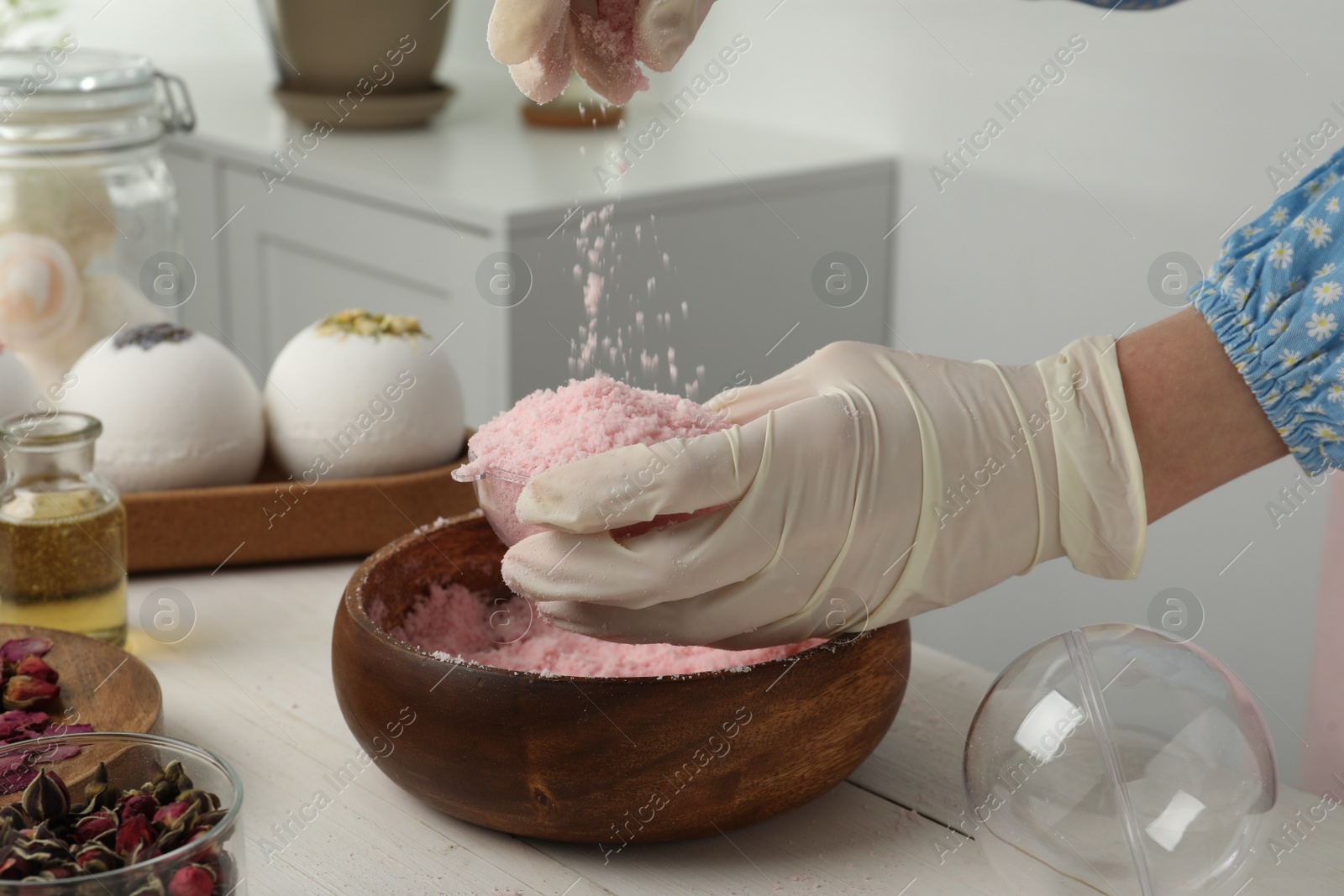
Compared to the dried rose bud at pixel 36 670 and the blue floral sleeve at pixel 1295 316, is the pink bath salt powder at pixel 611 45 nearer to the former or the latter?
the blue floral sleeve at pixel 1295 316

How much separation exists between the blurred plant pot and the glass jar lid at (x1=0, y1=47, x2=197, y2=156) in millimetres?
817

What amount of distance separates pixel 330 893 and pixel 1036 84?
151 centimetres

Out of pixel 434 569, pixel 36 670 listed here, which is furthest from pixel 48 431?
pixel 434 569

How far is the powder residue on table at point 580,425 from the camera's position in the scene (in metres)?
0.76

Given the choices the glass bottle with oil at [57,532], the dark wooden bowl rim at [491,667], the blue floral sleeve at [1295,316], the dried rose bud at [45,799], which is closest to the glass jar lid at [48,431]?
the glass bottle with oil at [57,532]

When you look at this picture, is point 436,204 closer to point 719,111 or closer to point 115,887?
point 719,111

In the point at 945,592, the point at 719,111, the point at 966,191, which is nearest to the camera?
the point at 945,592

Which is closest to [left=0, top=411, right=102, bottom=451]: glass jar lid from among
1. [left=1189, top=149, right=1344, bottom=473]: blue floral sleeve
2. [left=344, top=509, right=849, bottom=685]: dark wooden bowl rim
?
[left=344, top=509, right=849, bottom=685]: dark wooden bowl rim

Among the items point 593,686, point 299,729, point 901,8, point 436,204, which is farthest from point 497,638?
point 901,8

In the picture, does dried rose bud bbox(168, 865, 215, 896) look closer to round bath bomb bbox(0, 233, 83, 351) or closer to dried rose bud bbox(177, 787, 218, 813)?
dried rose bud bbox(177, 787, 218, 813)

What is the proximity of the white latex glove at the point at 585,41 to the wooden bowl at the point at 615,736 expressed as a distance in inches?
15.1

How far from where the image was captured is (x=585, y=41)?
87 cm

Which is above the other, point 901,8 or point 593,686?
point 901,8

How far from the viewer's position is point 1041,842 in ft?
2.00
